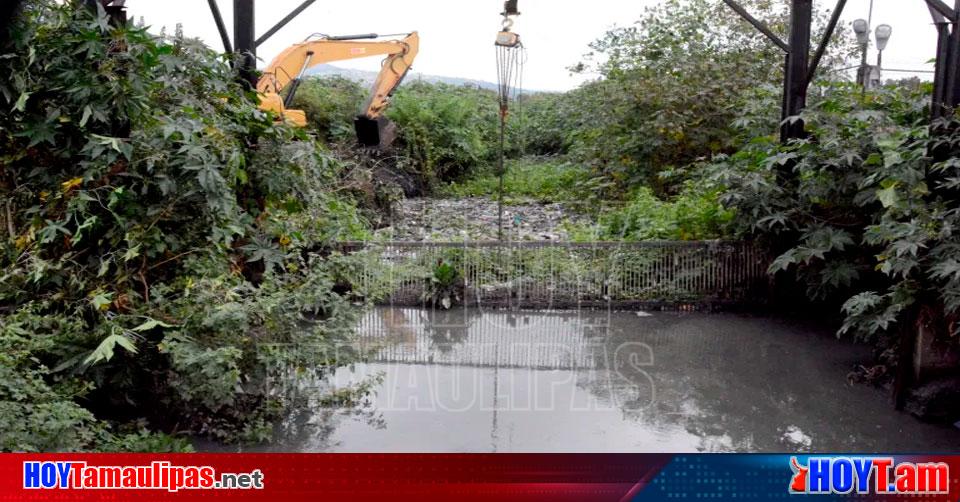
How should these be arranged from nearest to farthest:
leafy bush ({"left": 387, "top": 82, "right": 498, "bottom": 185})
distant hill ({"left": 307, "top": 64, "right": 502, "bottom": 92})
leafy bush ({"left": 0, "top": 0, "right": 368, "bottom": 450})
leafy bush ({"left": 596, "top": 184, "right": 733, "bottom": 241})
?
leafy bush ({"left": 0, "top": 0, "right": 368, "bottom": 450})
leafy bush ({"left": 596, "top": 184, "right": 733, "bottom": 241})
leafy bush ({"left": 387, "top": 82, "right": 498, "bottom": 185})
distant hill ({"left": 307, "top": 64, "right": 502, "bottom": 92})

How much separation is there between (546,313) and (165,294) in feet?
13.2

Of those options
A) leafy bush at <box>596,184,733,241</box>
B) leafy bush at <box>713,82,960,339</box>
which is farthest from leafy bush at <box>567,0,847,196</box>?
leafy bush at <box>713,82,960,339</box>

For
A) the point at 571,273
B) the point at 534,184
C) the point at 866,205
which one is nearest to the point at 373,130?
the point at 534,184

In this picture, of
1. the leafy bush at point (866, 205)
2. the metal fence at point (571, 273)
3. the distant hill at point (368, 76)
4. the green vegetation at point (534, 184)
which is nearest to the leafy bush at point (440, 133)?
the green vegetation at point (534, 184)

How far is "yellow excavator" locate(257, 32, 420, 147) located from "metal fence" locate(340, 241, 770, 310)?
367 centimetres

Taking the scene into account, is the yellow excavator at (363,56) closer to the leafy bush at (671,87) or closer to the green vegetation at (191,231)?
the leafy bush at (671,87)

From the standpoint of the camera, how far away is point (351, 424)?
466cm

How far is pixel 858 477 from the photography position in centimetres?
332

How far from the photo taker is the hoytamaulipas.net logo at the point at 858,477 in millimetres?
3123

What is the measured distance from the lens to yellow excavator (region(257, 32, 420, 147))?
424 inches

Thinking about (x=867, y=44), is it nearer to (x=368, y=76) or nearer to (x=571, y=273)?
(x=571, y=273)

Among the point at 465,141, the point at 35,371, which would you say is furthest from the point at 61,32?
the point at 465,141

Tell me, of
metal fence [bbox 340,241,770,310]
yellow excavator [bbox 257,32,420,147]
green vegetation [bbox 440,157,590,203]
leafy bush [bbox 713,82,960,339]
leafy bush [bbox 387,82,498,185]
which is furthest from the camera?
leafy bush [bbox 387,82,498,185]

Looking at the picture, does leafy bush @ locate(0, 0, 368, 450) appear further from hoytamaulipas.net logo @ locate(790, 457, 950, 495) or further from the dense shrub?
the dense shrub
